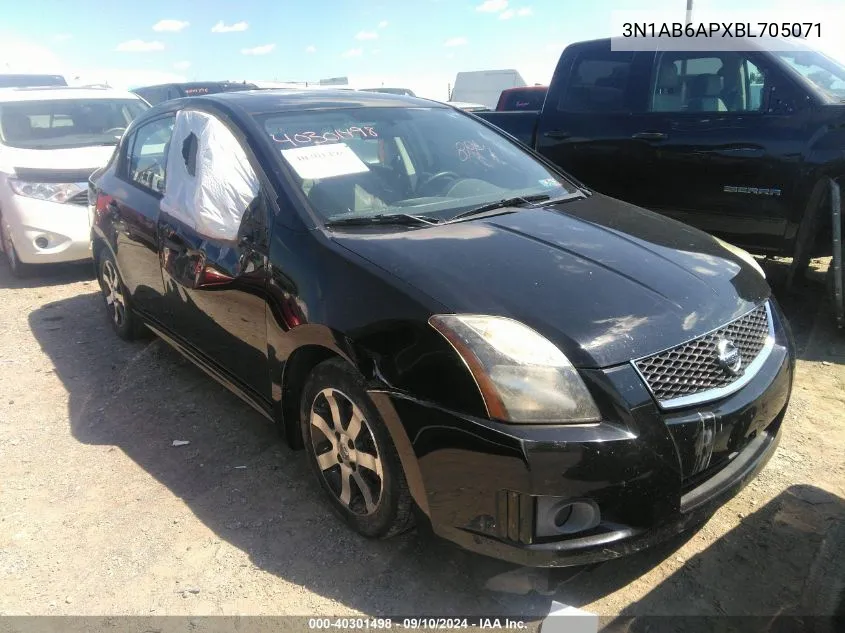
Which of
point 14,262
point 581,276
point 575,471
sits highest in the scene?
point 581,276

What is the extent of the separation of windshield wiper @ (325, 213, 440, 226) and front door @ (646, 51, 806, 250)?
9.42 feet

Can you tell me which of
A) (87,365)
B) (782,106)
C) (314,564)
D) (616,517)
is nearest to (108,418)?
(87,365)

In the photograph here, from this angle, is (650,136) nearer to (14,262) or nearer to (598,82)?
(598,82)

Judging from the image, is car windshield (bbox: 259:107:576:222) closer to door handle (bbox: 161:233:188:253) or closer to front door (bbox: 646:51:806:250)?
door handle (bbox: 161:233:188:253)

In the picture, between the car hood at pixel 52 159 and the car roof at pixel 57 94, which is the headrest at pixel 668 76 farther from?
the car roof at pixel 57 94

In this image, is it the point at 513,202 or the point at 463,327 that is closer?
the point at 463,327

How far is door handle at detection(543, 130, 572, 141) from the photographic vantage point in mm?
5473

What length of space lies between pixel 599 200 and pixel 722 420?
4.97 feet

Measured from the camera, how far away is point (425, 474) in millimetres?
2146

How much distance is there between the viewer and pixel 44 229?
6160 mm

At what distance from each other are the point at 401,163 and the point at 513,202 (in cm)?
60

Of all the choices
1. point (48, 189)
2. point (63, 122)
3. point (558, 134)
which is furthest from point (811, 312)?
point (63, 122)

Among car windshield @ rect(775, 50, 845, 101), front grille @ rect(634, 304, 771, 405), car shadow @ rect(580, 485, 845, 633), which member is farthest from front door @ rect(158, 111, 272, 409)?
car windshield @ rect(775, 50, 845, 101)

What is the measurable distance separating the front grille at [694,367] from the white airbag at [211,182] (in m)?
1.81
